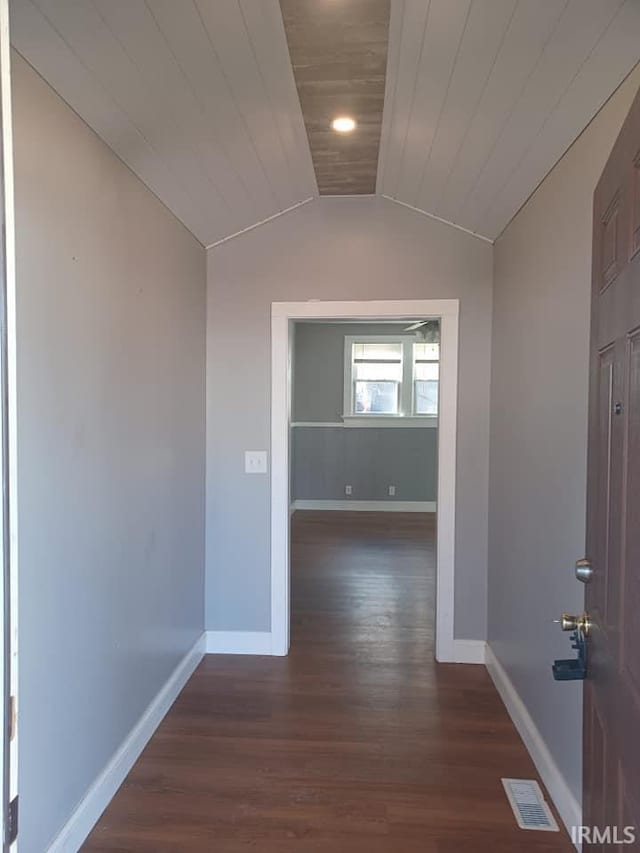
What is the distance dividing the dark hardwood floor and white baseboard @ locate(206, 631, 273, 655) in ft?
0.21

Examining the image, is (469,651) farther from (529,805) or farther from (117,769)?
(117,769)

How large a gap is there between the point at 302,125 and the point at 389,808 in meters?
2.67

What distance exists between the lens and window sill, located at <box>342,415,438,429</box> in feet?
25.5

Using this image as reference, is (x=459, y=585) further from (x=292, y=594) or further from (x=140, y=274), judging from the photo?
(x=140, y=274)

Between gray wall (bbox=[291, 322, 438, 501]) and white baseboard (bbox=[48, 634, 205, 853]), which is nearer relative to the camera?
white baseboard (bbox=[48, 634, 205, 853])

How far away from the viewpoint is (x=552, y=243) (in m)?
2.12

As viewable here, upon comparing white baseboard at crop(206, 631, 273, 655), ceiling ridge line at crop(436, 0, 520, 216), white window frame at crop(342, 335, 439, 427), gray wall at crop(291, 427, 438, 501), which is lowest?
white baseboard at crop(206, 631, 273, 655)

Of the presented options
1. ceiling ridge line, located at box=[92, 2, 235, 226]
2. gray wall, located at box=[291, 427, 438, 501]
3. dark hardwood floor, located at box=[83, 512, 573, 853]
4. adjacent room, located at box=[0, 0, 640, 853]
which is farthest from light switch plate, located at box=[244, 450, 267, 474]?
gray wall, located at box=[291, 427, 438, 501]

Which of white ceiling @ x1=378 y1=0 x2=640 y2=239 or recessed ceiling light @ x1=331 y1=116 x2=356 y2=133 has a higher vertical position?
recessed ceiling light @ x1=331 y1=116 x2=356 y2=133

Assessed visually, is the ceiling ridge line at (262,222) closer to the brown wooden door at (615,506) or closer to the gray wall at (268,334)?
the gray wall at (268,334)

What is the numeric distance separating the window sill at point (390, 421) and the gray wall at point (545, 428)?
4.83 meters

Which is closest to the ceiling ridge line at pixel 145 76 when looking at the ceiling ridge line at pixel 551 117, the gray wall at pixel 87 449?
the gray wall at pixel 87 449

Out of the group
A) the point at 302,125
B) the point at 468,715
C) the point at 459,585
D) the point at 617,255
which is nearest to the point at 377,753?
the point at 468,715

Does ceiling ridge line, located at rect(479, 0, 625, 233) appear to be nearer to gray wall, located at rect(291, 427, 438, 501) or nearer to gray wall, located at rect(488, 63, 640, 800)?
gray wall, located at rect(488, 63, 640, 800)
